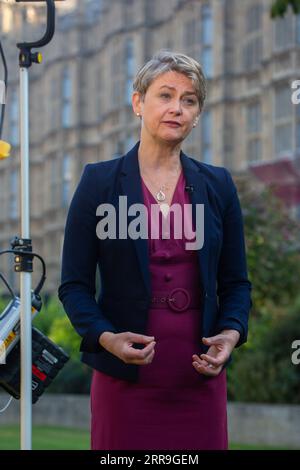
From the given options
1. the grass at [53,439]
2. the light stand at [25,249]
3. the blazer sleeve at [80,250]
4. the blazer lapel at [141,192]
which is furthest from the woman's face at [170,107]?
the grass at [53,439]

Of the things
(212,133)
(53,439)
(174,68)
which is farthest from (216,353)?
(212,133)

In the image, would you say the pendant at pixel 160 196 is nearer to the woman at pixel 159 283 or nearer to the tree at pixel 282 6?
the woman at pixel 159 283

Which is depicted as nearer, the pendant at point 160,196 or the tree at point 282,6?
the pendant at point 160,196

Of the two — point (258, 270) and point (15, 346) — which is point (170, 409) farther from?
point (258, 270)

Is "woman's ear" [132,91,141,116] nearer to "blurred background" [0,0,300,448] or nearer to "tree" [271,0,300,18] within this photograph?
"blurred background" [0,0,300,448]

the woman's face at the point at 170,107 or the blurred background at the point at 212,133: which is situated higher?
the blurred background at the point at 212,133

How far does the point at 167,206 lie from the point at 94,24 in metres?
41.6

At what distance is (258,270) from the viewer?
1873 centimetres

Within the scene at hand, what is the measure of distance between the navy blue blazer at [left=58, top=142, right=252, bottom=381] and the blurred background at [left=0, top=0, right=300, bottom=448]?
1.61 meters

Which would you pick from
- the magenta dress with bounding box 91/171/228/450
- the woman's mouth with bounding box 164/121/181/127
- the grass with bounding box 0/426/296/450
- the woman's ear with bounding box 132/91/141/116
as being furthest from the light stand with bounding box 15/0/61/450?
the grass with bounding box 0/426/296/450

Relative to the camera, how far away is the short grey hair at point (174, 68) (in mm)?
3939

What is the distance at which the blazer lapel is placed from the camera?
386 centimetres

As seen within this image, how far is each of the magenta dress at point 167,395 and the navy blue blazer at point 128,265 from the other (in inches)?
1.5

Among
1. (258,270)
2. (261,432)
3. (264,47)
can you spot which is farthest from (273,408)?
(264,47)
